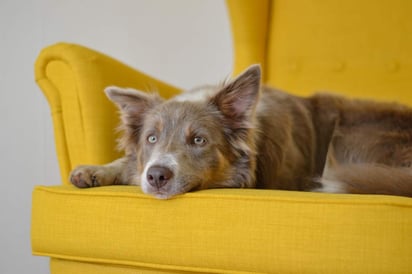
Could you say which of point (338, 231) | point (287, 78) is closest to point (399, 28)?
point (287, 78)

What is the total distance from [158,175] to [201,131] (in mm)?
375

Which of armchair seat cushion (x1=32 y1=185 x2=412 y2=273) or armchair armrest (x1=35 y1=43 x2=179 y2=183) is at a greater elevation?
armchair armrest (x1=35 y1=43 x2=179 y2=183)

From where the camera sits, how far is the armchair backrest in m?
3.18

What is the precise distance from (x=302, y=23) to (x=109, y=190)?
1.99 m

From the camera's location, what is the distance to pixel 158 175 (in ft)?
5.97

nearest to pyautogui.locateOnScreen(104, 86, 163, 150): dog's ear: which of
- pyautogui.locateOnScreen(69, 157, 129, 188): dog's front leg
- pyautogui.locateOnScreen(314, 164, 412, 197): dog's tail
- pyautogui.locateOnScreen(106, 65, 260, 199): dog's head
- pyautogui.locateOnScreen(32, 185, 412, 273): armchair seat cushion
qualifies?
pyautogui.locateOnScreen(106, 65, 260, 199): dog's head

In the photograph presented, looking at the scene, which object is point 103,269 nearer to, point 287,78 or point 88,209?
point 88,209

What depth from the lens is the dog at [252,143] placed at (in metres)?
1.89

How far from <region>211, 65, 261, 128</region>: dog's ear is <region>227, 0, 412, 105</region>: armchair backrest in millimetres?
1207

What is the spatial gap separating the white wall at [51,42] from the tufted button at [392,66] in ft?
4.06

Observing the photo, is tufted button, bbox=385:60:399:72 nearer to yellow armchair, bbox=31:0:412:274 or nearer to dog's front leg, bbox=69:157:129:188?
yellow armchair, bbox=31:0:412:274

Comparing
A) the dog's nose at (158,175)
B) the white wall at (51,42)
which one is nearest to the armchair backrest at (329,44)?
the white wall at (51,42)

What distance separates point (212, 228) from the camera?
163 centimetres

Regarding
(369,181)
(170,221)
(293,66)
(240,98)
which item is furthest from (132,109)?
(293,66)
